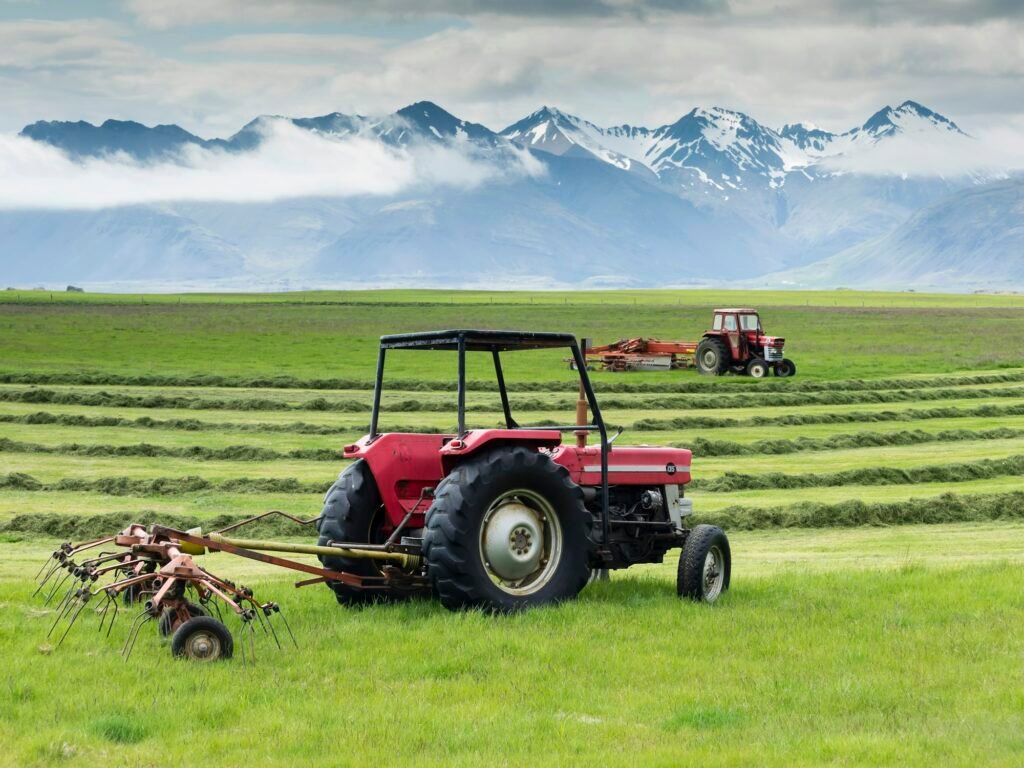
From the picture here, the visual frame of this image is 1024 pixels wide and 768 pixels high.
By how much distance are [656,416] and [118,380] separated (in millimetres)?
16973

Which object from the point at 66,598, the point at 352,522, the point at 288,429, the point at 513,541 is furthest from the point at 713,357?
the point at 66,598

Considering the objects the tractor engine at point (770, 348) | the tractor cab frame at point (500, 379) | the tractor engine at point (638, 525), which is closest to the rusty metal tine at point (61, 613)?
the tractor cab frame at point (500, 379)

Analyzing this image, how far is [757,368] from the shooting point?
4797 cm

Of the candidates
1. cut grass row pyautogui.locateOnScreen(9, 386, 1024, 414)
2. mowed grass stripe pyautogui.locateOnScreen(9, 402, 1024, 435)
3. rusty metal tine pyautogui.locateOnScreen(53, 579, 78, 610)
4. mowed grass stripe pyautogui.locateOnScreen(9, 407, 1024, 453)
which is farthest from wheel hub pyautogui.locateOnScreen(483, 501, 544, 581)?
cut grass row pyautogui.locateOnScreen(9, 386, 1024, 414)

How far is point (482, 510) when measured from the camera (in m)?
10.8

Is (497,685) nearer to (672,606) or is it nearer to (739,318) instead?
(672,606)

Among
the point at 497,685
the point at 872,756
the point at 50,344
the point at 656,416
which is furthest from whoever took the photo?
the point at 50,344

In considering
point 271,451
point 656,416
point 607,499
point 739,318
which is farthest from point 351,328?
point 607,499

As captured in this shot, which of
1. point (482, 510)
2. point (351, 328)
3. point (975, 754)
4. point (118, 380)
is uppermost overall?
point (351, 328)

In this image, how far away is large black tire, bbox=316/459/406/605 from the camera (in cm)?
1160

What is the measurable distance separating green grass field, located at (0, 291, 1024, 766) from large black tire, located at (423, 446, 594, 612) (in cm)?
26

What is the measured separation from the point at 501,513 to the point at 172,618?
2.64 m

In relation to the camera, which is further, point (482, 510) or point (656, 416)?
point (656, 416)

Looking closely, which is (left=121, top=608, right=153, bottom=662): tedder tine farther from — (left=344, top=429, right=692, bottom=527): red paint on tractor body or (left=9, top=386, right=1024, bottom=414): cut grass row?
(left=9, top=386, right=1024, bottom=414): cut grass row
